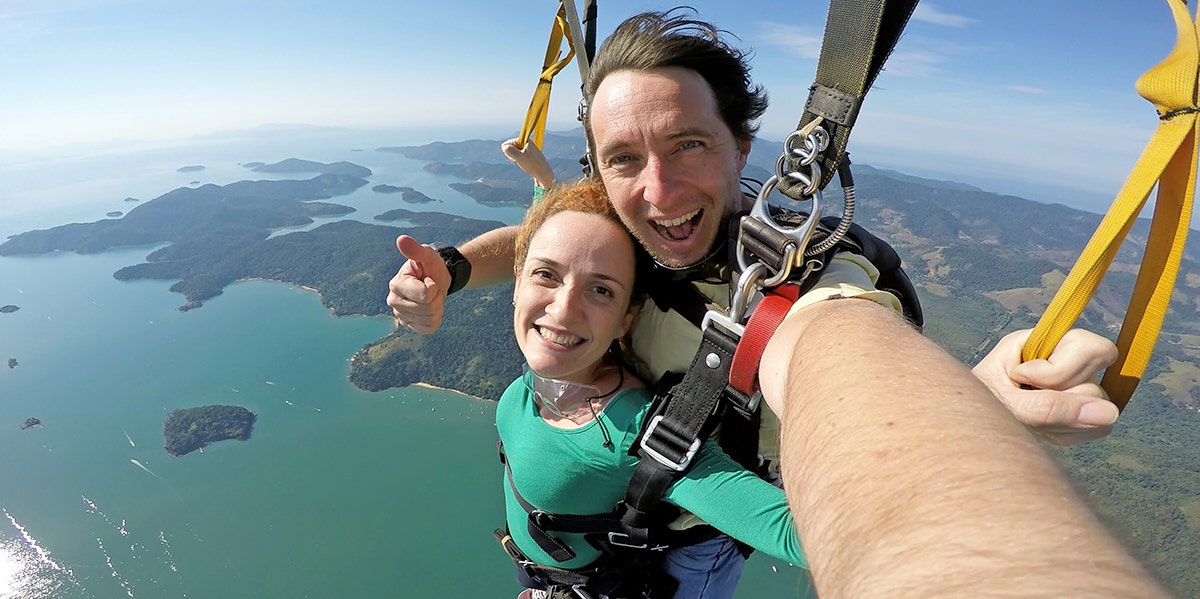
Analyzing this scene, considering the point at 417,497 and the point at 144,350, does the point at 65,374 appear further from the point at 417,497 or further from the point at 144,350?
the point at 417,497

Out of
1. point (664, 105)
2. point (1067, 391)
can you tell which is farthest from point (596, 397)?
point (1067, 391)

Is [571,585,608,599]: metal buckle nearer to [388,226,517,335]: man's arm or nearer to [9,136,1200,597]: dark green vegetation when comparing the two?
[388,226,517,335]: man's arm

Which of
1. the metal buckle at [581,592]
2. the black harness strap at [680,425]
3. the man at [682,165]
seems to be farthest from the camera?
the metal buckle at [581,592]

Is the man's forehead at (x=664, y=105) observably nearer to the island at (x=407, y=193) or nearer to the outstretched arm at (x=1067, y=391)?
the outstretched arm at (x=1067, y=391)

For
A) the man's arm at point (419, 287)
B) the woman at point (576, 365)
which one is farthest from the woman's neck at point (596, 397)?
the man's arm at point (419, 287)

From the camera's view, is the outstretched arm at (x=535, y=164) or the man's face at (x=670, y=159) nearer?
the man's face at (x=670, y=159)

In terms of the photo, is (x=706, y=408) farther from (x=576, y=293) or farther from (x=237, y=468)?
(x=237, y=468)

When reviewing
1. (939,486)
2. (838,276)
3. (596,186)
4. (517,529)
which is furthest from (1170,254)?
(517,529)
